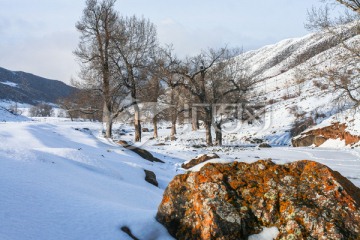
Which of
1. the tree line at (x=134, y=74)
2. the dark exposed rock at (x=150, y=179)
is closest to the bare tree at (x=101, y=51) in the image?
the tree line at (x=134, y=74)

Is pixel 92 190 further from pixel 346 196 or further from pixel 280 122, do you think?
pixel 280 122

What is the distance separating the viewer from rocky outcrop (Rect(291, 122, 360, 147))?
888 inches

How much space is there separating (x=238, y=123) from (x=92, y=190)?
3464 centimetres

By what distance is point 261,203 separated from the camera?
441 centimetres

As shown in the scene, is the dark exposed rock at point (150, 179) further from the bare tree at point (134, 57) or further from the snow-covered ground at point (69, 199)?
the bare tree at point (134, 57)

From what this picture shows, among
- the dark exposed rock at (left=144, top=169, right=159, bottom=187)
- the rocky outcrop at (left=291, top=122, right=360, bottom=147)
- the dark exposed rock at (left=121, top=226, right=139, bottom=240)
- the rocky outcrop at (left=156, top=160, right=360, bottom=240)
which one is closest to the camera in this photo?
the rocky outcrop at (left=156, top=160, right=360, bottom=240)

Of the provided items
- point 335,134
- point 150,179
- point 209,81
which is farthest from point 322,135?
point 150,179

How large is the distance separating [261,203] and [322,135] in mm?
22049

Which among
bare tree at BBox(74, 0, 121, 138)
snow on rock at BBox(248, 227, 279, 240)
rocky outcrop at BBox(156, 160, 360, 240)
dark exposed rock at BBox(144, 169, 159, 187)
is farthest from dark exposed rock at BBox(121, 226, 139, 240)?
bare tree at BBox(74, 0, 121, 138)

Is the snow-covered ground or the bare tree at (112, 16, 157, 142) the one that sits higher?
the bare tree at (112, 16, 157, 142)

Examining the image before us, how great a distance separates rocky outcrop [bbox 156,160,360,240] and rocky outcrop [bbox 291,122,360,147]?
1982 cm

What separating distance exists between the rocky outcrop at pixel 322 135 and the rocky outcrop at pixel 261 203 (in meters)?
19.8

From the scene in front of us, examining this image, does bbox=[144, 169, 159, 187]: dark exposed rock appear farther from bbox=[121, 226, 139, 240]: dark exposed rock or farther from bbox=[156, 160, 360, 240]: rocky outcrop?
bbox=[121, 226, 139, 240]: dark exposed rock

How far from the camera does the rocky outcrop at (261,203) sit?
3.98 m
